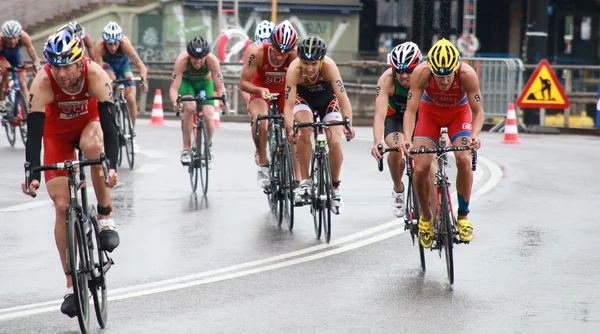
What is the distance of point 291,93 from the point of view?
11602mm

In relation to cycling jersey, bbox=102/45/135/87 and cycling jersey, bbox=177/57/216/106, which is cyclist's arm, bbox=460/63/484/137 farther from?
cycling jersey, bbox=102/45/135/87

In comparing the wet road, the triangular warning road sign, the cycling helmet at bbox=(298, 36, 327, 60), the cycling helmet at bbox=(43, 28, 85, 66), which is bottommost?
the wet road

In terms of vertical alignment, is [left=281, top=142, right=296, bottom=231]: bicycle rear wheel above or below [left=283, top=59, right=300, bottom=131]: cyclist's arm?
below

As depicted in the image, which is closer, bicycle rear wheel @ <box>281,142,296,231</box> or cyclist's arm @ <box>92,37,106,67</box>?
bicycle rear wheel @ <box>281,142,296,231</box>

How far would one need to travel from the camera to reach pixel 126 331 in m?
7.57

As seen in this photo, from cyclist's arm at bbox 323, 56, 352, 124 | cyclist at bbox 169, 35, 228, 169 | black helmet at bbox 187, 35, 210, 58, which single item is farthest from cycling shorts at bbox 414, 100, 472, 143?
black helmet at bbox 187, 35, 210, 58

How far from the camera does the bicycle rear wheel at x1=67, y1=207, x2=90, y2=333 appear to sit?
284 inches

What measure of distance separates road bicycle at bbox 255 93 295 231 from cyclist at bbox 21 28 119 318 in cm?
374

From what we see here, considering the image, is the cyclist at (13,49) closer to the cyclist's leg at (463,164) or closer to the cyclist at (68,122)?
the cyclist's leg at (463,164)

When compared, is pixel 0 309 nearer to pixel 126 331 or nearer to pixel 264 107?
pixel 126 331

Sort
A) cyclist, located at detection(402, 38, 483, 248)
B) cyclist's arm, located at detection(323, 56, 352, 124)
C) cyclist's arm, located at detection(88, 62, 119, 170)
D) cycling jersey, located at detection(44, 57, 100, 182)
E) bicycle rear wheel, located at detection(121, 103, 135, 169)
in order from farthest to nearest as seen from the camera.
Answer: bicycle rear wheel, located at detection(121, 103, 135, 169) → cyclist's arm, located at detection(323, 56, 352, 124) → cyclist, located at detection(402, 38, 483, 248) → cycling jersey, located at detection(44, 57, 100, 182) → cyclist's arm, located at detection(88, 62, 119, 170)

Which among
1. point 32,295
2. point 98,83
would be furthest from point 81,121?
point 32,295

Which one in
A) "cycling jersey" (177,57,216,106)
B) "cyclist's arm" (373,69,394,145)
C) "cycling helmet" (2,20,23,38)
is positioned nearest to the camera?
"cyclist's arm" (373,69,394,145)

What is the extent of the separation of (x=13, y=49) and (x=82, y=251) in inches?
514
